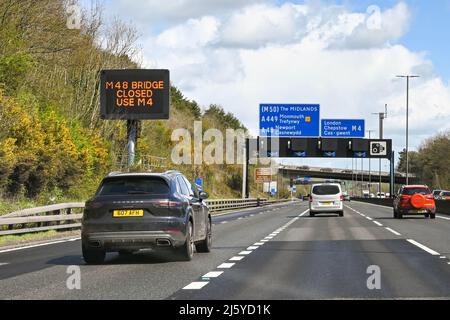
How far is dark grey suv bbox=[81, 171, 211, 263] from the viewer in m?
13.2

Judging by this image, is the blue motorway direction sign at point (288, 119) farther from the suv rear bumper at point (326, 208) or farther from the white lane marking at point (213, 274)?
the white lane marking at point (213, 274)

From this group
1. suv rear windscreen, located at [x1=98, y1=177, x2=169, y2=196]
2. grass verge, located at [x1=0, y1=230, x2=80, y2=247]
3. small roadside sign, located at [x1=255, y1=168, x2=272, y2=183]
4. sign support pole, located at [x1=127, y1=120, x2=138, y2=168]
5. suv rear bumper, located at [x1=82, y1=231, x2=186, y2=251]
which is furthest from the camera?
small roadside sign, located at [x1=255, y1=168, x2=272, y2=183]

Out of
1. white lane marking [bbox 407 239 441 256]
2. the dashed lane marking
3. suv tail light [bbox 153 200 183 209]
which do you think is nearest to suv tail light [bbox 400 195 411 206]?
white lane marking [bbox 407 239 441 256]

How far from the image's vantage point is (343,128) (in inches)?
2488

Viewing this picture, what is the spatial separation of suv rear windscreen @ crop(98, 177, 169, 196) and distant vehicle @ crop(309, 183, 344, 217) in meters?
26.7

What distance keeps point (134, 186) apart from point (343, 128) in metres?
51.0

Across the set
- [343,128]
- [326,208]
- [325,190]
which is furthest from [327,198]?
[343,128]

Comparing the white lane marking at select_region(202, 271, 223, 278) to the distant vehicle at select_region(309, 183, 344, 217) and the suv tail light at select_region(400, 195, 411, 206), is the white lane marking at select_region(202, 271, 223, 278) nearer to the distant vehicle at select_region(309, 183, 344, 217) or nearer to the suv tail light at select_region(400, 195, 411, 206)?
the suv tail light at select_region(400, 195, 411, 206)

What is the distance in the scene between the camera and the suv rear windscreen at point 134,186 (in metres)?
13.5

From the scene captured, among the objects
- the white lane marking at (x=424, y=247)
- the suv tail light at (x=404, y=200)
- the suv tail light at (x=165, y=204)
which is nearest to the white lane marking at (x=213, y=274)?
the suv tail light at (x=165, y=204)

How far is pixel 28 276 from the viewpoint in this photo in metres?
11.8

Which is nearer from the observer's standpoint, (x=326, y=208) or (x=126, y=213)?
(x=126, y=213)

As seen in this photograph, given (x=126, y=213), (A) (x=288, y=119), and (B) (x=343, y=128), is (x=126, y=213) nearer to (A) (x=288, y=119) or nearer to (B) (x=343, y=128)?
(A) (x=288, y=119)
